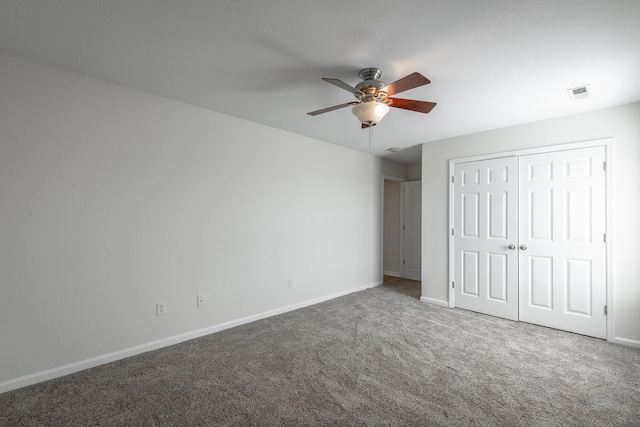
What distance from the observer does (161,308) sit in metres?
2.85

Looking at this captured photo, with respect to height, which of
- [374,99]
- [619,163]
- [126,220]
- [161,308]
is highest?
[374,99]

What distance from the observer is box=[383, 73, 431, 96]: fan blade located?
Result: 197 centimetres

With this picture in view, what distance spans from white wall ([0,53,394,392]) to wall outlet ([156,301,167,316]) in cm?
5

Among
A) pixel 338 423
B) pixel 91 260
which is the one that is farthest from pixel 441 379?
pixel 91 260

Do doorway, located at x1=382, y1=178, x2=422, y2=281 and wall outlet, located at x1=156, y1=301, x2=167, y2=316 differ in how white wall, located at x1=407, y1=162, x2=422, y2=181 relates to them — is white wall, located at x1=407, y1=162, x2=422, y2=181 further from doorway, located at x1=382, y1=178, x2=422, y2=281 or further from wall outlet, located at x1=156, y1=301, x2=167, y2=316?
wall outlet, located at x1=156, y1=301, x2=167, y2=316

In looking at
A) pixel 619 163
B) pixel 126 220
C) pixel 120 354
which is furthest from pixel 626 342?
pixel 126 220

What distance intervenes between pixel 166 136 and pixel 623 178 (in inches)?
178

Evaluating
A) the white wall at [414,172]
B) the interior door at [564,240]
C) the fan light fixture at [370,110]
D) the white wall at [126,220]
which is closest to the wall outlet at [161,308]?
the white wall at [126,220]

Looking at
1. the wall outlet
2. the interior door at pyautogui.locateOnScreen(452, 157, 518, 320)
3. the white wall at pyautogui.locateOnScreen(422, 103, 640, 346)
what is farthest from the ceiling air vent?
the wall outlet

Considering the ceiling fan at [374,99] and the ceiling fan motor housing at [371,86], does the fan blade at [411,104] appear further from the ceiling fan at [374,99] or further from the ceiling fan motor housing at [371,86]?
the ceiling fan motor housing at [371,86]

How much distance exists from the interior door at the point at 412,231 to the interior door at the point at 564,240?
240cm

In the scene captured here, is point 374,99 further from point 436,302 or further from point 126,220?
point 436,302

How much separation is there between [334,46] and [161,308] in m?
2.71

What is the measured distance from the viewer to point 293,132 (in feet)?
13.3
